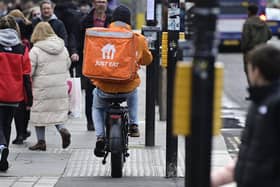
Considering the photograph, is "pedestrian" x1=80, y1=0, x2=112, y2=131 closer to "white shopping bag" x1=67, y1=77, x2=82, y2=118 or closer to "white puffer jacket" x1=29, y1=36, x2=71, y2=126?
"white shopping bag" x1=67, y1=77, x2=82, y2=118

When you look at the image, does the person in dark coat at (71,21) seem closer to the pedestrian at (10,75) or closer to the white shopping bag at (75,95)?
the white shopping bag at (75,95)

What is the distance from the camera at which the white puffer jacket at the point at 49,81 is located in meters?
10.1

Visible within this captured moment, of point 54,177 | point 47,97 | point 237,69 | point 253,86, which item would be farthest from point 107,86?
point 237,69

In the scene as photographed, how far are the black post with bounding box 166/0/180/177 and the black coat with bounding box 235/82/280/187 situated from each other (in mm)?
3928

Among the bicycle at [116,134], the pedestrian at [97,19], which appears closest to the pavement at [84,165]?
the bicycle at [116,134]

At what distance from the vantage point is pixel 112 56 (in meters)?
8.33

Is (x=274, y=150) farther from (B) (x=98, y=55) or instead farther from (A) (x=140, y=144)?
(A) (x=140, y=144)

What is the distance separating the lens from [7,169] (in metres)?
8.96

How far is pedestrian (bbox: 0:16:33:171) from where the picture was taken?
8.97 meters

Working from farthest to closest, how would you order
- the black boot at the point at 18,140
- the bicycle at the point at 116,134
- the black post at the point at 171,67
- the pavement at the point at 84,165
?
the black boot at the point at 18,140 < the black post at the point at 171,67 < the pavement at the point at 84,165 < the bicycle at the point at 116,134

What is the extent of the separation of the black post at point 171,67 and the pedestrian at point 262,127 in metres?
3.84

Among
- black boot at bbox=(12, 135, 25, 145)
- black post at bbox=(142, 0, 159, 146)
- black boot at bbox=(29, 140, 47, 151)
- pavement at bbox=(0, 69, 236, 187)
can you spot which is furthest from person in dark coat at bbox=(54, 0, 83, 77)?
black boot at bbox=(29, 140, 47, 151)

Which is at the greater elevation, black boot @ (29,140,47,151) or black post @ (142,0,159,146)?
black post @ (142,0,159,146)

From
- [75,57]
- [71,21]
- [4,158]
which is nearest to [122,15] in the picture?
[4,158]
